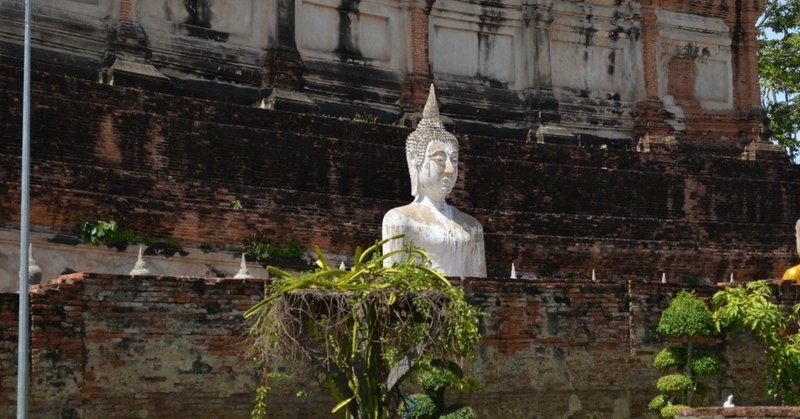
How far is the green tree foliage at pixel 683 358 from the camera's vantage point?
1595cm

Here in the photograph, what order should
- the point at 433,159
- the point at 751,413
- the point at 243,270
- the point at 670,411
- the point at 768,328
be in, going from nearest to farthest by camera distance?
1. the point at 751,413
2. the point at 670,411
3. the point at 433,159
4. the point at 768,328
5. the point at 243,270

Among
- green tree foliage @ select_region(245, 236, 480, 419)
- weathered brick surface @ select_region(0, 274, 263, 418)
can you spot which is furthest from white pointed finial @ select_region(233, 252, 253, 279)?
green tree foliage @ select_region(245, 236, 480, 419)

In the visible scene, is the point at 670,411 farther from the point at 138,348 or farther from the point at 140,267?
the point at 140,267

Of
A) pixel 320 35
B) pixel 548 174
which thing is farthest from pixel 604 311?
pixel 320 35

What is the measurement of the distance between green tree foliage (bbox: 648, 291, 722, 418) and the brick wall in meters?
0.44

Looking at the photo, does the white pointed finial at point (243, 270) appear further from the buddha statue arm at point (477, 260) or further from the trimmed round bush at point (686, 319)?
the trimmed round bush at point (686, 319)

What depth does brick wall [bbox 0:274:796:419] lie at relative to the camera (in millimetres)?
13664

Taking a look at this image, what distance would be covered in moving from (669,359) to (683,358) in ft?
0.63

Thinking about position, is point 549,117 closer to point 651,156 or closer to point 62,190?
point 651,156

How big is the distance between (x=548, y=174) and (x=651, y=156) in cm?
283

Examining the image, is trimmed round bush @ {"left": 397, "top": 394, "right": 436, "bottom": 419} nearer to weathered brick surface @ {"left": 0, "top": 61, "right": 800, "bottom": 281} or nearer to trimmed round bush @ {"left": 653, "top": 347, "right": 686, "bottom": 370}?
trimmed round bush @ {"left": 653, "top": 347, "right": 686, "bottom": 370}

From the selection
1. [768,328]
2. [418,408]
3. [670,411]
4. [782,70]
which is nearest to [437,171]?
[670,411]

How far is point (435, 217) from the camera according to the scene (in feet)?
53.2

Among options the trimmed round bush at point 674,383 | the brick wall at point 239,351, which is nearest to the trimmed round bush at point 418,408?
the brick wall at point 239,351
